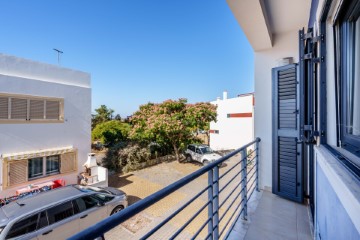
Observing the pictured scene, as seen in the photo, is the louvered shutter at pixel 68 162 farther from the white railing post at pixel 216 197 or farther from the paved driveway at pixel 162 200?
the white railing post at pixel 216 197

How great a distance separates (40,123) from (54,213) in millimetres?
4008

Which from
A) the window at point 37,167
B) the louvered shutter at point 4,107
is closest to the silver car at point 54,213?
the window at point 37,167

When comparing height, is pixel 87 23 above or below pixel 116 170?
above

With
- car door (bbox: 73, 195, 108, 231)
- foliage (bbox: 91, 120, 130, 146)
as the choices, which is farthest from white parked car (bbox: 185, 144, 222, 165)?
car door (bbox: 73, 195, 108, 231)

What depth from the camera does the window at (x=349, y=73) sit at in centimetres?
89

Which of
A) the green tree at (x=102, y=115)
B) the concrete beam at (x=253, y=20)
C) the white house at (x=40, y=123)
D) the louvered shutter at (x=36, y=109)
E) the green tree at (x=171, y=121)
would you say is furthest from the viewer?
the green tree at (x=102, y=115)

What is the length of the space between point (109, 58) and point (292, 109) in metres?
12.5

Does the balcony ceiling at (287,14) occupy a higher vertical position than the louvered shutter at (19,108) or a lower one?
higher

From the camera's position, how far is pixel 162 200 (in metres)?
6.14

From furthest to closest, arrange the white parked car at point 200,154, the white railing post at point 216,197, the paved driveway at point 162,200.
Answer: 1. the white parked car at point 200,154
2. the paved driveway at point 162,200
3. the white railing post at point 216,197

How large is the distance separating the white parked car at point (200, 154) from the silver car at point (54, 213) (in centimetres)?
581

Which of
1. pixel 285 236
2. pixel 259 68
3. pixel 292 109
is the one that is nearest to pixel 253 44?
pixel 259 68

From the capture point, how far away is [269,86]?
3.13m

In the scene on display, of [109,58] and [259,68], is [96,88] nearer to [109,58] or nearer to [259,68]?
[109,58]
